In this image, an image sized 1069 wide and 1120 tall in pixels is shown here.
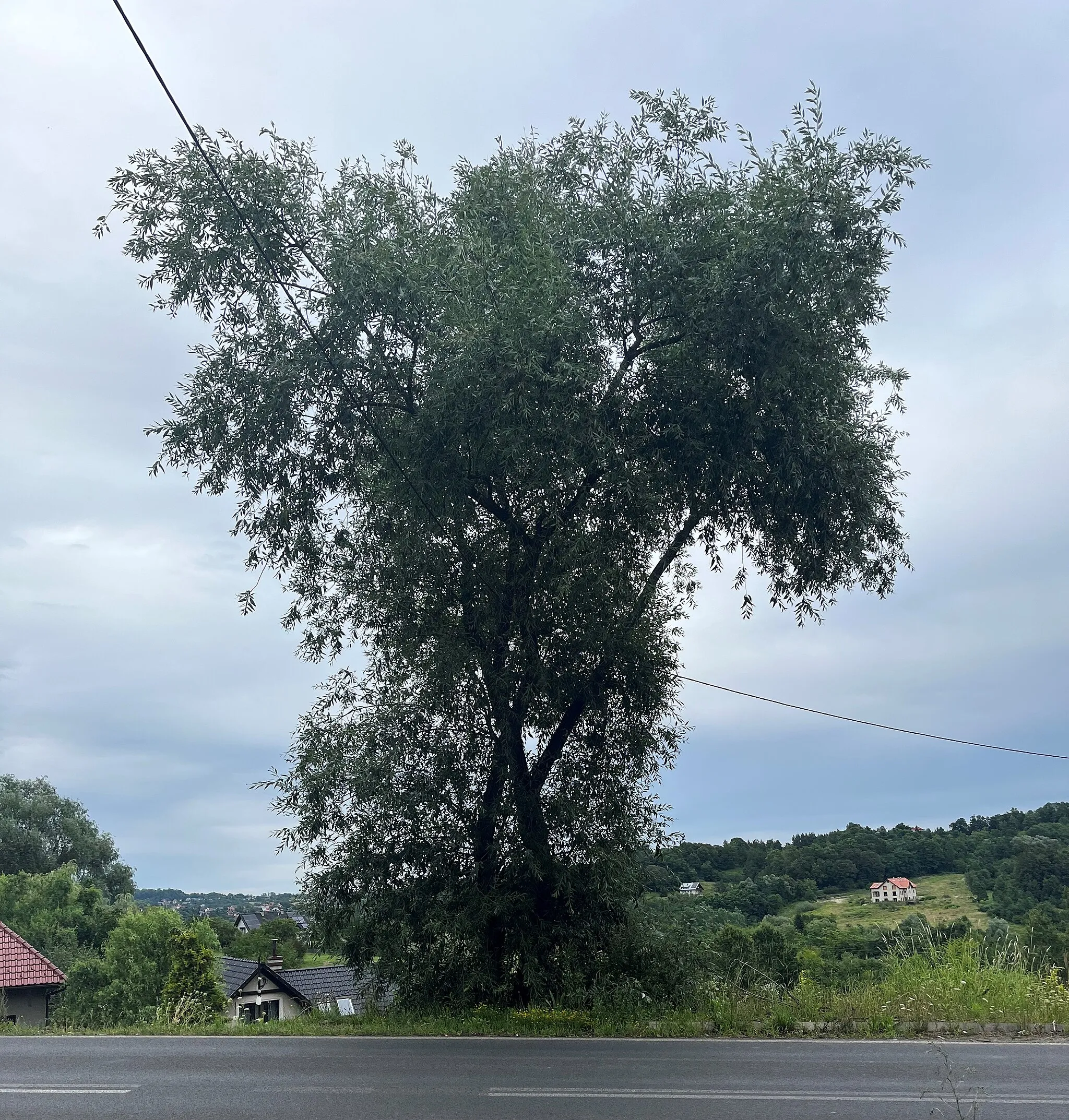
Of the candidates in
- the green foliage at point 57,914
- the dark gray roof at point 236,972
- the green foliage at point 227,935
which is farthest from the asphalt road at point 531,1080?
the green foliage at point 227,935

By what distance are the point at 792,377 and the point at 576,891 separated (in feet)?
23.4

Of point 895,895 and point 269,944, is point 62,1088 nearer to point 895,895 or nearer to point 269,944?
point 895,895

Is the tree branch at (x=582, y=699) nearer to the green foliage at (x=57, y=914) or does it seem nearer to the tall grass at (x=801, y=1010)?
the tall grass at (x=801, y=1010)

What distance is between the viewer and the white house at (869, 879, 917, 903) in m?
23.9

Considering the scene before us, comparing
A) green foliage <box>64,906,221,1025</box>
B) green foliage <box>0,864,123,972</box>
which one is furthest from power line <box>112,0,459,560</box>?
green foliage <box>0,864,123,972</box>

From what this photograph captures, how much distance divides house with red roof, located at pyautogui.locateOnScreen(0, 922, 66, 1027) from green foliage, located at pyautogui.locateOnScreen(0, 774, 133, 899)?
122 feet

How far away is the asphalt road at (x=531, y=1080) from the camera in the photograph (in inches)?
287

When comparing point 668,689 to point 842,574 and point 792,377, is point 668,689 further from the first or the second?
point 792,377

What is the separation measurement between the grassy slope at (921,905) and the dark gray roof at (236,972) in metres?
32.6

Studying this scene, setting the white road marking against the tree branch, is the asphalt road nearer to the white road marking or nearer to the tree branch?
the white road marking

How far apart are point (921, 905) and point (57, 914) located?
45.8m

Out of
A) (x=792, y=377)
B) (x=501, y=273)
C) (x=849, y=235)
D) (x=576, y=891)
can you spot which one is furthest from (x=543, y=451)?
(x=576, y=891)

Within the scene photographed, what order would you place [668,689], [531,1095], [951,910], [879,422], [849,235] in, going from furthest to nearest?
1. [951,910]
2. [879,422]
3. [668,689]
4. [849,235]
5. [531,1095]

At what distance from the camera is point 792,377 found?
1282 centimetres
